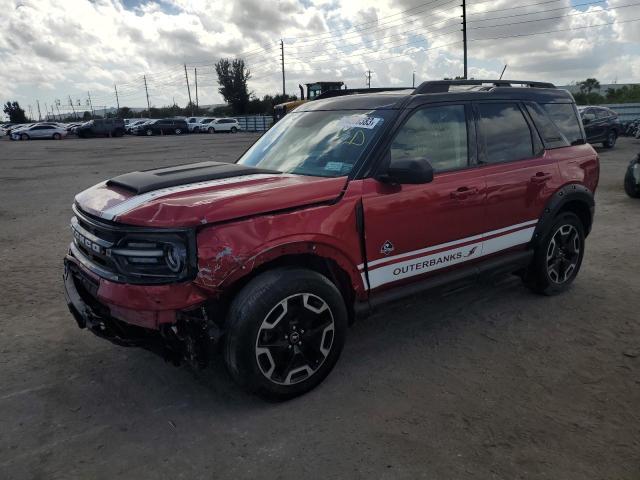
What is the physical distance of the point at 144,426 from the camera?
3.08 metres

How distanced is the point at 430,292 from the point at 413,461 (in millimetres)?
1502

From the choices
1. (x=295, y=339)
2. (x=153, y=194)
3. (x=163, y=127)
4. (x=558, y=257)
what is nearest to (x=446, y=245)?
(x=295, y=339)

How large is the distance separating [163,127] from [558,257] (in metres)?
48.1

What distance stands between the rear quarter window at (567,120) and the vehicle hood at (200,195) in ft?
8.98

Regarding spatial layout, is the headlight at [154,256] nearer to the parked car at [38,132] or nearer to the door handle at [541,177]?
the door handle at [541,177]

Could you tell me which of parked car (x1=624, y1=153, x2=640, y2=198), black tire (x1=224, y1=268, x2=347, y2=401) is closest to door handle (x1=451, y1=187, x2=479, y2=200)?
black tire (x1=224, y1=268, x2=347, y2=401)

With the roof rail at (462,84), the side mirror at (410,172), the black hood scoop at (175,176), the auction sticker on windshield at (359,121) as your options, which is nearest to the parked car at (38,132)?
the black hood scoop at (175,176)

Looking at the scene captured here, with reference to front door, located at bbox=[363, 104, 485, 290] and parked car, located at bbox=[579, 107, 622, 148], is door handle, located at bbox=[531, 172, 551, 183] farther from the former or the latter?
parked car, located at bbox=[579, 107, 622, 148]

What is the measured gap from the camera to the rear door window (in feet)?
14.2

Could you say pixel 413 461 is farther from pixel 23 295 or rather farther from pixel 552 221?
pixel 23 295

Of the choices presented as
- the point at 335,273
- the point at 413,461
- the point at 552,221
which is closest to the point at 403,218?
the point at 335,273

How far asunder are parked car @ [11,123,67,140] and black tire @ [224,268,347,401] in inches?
1922

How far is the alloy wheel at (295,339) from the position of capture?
10.3ft

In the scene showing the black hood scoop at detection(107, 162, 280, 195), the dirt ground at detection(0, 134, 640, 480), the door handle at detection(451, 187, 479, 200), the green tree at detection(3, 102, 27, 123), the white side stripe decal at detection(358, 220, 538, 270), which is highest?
the green tree at detection(3, 102, 27, 123)
